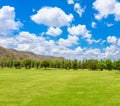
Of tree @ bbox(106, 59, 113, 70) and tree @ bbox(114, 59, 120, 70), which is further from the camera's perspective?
tree @ bbox(106, 59, 113, 70)

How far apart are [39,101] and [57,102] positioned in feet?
8.21

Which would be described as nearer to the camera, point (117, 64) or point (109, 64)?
point (117, 64)

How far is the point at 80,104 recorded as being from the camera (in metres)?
34.2

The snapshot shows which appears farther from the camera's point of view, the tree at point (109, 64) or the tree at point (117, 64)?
the tree at point (109, 64)

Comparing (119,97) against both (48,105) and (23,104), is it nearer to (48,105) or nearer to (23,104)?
(48,105)

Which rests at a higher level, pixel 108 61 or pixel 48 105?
pixel 108 61

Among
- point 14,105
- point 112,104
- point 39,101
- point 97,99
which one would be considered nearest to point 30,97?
point 39,101

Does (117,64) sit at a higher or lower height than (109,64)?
lower

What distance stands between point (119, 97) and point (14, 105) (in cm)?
1568

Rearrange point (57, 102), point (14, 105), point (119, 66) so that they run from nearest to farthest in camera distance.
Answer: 1. point (14, 105)
2. point (57, 102)
3. point (119, 66)

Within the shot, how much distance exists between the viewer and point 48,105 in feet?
110

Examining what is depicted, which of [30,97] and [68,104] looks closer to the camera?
[68,104]

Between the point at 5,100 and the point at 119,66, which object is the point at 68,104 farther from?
the point at 119,66

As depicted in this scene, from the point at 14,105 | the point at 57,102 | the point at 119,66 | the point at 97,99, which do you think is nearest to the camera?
the point at 14,105
